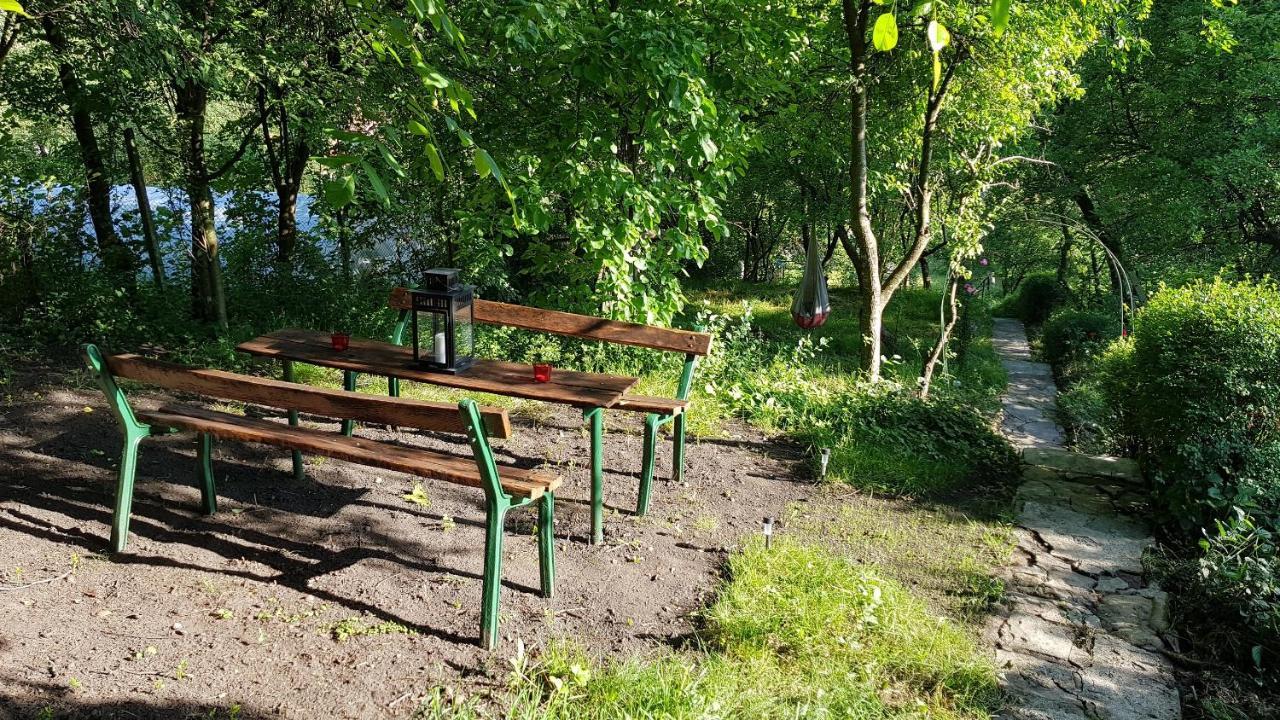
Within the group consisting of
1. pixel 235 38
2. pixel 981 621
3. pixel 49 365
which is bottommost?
pixel 981 621

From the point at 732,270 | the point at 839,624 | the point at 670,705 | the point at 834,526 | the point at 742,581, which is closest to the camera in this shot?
the point at 670,705

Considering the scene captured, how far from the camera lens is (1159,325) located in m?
5.77

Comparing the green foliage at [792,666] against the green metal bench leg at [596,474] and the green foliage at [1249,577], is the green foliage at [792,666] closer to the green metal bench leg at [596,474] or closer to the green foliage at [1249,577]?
the green metal bench leg at [596,474]

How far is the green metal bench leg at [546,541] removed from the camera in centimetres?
348

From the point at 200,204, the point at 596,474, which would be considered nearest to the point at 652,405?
the point at 596,474

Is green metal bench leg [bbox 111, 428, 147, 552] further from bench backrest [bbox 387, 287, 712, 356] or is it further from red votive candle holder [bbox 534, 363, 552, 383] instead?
bench backrest [bbox 387, 287, 712, 356]

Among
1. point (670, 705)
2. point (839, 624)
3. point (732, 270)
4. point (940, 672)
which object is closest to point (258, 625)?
point (670, 705)

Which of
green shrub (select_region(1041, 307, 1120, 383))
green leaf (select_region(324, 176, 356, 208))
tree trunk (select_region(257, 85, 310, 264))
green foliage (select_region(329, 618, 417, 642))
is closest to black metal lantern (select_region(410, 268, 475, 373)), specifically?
green foliage (select_region(329, 618, 417, 642))

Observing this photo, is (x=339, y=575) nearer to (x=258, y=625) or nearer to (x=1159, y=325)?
(x=258, y=625)

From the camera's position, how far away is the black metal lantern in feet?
13.4

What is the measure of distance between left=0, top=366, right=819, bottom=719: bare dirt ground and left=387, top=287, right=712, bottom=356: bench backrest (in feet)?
2.65

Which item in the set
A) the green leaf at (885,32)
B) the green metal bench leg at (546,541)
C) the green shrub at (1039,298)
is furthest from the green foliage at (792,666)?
the green shrub at (1039,298)

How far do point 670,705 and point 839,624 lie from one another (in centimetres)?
102

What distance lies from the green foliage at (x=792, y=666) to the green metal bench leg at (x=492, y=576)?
18 cm
